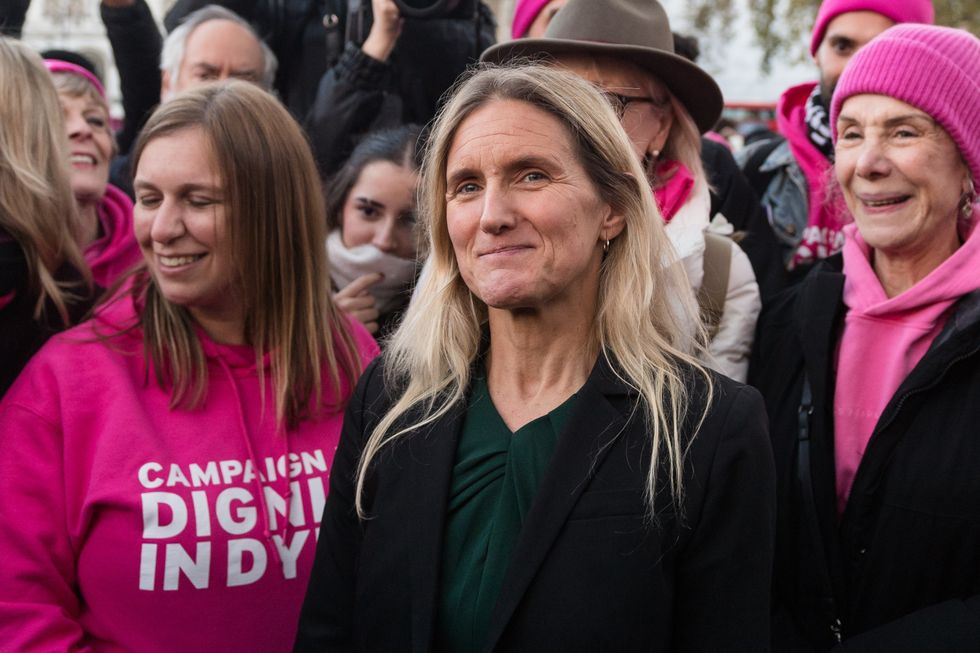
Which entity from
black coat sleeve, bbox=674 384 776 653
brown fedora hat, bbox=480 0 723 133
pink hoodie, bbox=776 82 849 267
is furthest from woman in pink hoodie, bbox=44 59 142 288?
pink hoodie, bbox=776 82 849 267

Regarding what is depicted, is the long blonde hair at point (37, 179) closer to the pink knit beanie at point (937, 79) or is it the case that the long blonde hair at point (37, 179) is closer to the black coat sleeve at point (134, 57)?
the black coat sleeve at point (134, 57)

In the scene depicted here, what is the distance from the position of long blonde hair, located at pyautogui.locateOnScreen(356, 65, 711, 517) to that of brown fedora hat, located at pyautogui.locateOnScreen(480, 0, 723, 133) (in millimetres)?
676

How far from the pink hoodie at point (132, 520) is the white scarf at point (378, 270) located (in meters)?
1.09

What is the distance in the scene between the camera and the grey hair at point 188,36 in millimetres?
3920

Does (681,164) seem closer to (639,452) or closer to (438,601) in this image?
Answer: (639,452)

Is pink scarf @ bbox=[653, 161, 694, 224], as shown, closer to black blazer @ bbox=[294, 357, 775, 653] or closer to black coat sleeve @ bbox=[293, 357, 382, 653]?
black blazer @ bbox=[294, 357, 775, 653]

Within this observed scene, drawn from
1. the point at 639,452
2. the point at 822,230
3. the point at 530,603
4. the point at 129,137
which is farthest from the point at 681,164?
the point at 129,137

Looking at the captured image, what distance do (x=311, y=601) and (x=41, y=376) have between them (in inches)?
33.1

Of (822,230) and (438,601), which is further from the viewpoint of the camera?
(822,230)

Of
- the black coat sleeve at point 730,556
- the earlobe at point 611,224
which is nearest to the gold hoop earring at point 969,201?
the earlobe at point 611,224

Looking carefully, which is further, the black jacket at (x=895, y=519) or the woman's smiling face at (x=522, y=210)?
the black jacket at (x=895, y=519)

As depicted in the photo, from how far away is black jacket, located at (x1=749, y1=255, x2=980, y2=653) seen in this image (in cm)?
229

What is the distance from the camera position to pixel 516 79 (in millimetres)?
2158

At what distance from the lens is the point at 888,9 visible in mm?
3799
